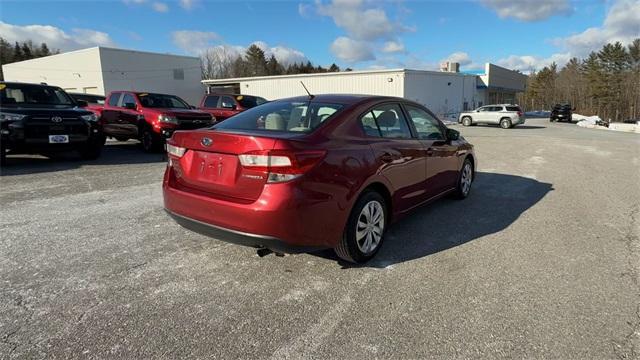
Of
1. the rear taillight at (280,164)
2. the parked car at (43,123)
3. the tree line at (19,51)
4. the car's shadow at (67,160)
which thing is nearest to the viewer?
the rear taillight at (280,164)

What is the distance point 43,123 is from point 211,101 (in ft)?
22.8

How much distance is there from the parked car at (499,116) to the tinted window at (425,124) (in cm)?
2468

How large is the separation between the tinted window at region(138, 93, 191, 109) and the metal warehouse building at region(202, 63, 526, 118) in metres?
19.4

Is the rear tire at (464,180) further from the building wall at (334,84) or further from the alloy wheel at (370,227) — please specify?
the building wall at (334,84)

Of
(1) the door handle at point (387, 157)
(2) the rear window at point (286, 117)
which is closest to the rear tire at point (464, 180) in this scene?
(1) the door handle at point (387, 157)

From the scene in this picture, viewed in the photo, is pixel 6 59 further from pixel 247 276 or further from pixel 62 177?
pixel 247 276

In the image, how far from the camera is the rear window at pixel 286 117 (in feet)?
12.0

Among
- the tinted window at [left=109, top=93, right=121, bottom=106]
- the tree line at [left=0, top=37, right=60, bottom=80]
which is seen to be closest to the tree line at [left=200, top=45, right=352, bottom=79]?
the tree line at [left=0, top=37, right=60, bottom=80]

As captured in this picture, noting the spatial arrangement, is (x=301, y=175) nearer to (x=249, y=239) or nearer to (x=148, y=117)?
(x=249, y=239)

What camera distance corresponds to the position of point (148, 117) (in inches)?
424

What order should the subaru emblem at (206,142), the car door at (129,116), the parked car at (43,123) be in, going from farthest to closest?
the car door at (129,116) → the parked car at (43,123) → the subaru emblem at (206,142)

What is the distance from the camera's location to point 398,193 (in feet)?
13.7

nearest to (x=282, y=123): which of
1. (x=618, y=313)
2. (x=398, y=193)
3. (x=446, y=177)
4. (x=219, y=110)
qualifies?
(x=398, y=193)

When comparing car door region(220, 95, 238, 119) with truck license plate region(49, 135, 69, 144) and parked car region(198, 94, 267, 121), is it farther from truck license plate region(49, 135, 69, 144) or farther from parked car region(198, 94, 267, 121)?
truck license plate region(49, 135, 69, 144)
